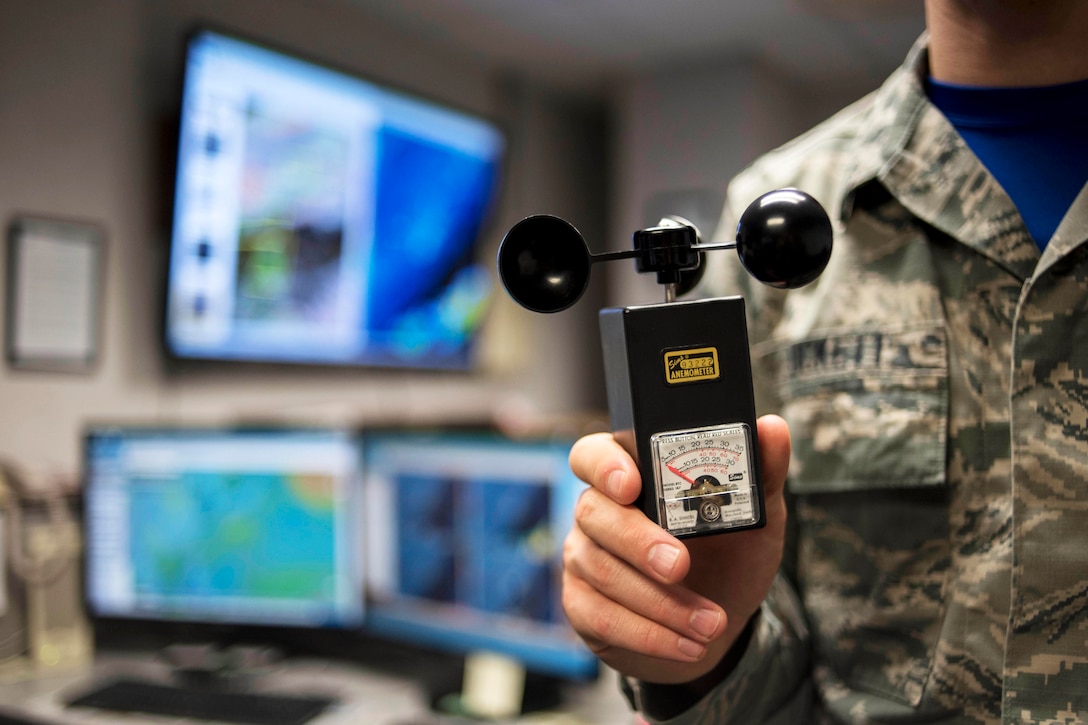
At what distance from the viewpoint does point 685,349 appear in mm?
560

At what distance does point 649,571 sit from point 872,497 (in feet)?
1.21

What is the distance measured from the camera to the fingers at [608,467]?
1.81 ft

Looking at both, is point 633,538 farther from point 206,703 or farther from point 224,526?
point 224,526

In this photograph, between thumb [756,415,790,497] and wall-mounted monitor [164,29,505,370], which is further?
wall-mounted monitor [164,29,505,370]

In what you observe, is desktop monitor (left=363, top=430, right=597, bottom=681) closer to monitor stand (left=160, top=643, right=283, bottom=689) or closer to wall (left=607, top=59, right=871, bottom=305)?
monitor stand (left=160, top=643, right=283, bottom=689)

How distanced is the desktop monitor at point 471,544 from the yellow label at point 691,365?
818mm

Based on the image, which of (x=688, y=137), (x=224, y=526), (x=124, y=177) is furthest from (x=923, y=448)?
(x=688, y=137)

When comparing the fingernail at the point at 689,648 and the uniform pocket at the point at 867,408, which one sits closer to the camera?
the fingernail at the point at 689,648

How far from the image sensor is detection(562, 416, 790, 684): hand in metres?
0.56

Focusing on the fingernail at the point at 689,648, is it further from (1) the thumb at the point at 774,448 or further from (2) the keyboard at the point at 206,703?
(2) the keyboard at the point at 206,703

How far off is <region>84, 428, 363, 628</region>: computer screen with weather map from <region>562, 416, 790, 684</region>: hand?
40.6 inches

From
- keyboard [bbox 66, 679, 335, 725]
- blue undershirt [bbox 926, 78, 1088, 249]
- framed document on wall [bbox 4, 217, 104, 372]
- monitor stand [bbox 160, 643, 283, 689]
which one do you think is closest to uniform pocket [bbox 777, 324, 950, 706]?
blue undershirt [bbox 926, 78, 1088, 249]

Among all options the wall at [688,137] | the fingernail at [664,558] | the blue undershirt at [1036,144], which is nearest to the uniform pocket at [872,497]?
the blue undershirt at [1036,144]

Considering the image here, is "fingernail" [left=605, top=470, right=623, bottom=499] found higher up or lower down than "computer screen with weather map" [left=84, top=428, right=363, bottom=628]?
higher up
